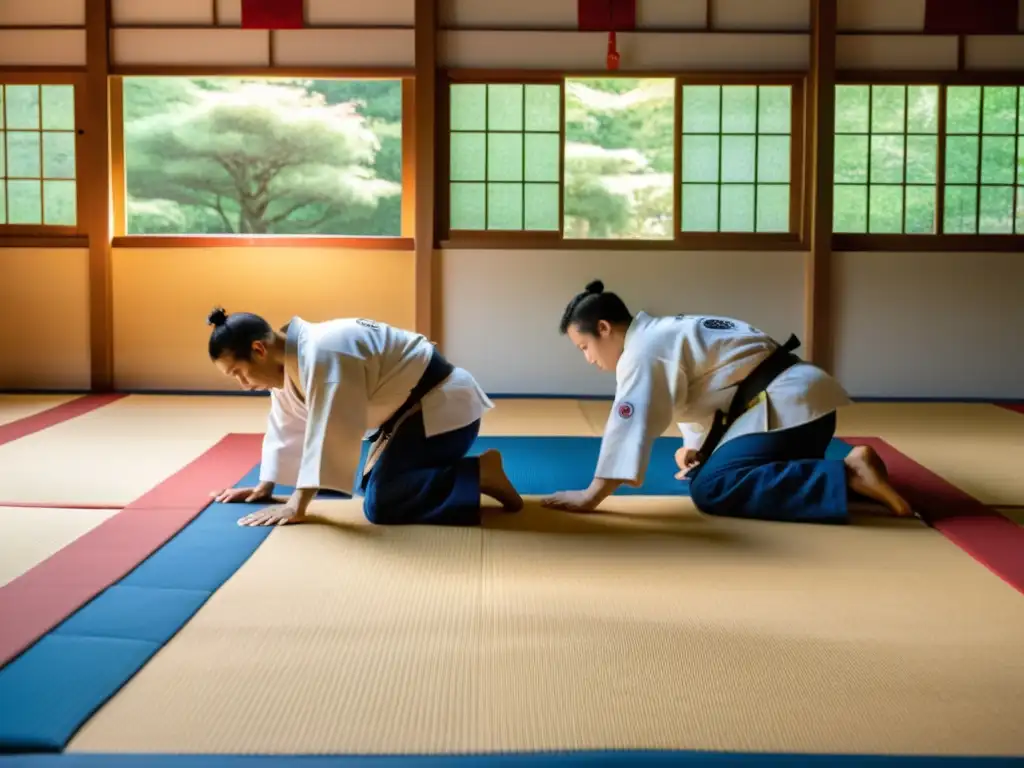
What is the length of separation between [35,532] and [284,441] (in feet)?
2.49

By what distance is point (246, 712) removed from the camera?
77.4 inches

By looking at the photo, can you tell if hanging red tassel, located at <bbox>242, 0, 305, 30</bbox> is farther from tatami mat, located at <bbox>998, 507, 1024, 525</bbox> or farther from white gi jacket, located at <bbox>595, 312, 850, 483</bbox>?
tatami mat, located at <bbox>998, 507, 1024, 525</bbox>

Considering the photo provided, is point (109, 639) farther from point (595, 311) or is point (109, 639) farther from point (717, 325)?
A: point (717, 325)

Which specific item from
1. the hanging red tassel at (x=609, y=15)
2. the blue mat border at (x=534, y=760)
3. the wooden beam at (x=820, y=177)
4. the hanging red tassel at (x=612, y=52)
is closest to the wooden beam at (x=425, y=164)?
the hanging red tassel at (x=609, y=15)

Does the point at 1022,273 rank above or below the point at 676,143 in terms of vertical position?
below

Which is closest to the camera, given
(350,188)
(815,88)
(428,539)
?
(428,539)

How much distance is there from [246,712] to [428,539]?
4.20ft

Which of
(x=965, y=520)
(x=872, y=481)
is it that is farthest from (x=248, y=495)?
Answer: (x=965, y=520)

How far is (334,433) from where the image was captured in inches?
126

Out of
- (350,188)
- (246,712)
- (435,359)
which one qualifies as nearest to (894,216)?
(435,359)

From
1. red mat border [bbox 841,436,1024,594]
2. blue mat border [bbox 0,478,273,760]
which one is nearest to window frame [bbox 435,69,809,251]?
red mat border [bbox 841,436,1024,594]

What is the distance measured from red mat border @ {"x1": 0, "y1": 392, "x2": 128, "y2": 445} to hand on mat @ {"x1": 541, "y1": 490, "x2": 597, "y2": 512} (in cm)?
265

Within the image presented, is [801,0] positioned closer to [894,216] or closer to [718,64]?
[718,64]

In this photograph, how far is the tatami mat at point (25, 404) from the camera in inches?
228
